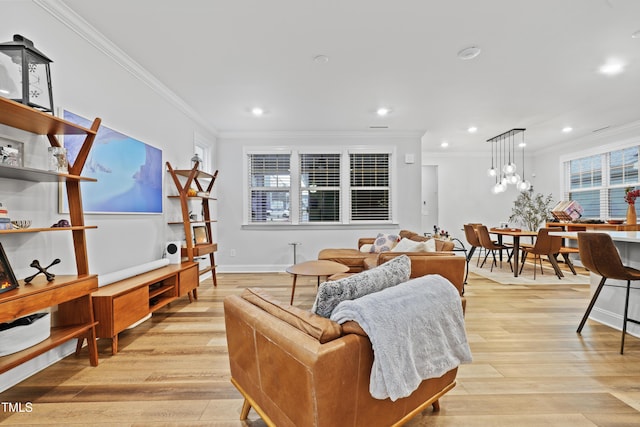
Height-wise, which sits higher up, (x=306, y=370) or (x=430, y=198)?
(x=430, y=198)

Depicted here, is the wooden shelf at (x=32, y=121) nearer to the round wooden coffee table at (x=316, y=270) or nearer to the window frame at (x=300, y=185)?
the round wooden coffee table at (x=316, y=270)

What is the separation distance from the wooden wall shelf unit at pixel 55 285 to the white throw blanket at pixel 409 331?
174 cm

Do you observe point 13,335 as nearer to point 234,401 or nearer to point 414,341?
point 234,401

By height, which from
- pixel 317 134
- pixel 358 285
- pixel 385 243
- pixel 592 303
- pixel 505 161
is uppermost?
pixel 317 134

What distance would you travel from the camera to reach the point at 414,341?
1231mm

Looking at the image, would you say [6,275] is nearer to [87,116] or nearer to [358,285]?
[87,116]

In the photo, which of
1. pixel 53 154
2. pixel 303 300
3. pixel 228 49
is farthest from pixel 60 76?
pixel 303 300

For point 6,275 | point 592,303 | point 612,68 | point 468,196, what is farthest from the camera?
point 468,196

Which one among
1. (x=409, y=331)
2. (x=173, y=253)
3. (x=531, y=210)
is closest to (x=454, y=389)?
(x=409, y=331)

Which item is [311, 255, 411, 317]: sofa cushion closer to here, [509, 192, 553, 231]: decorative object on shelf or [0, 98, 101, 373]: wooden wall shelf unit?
[0, 98, 101, 373]: wooden wall shelf unit

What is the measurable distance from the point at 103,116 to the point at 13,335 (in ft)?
6.13

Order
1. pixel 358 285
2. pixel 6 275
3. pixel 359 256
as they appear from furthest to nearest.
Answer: pixel 359 256, pixel 6 275, pixel 358 285

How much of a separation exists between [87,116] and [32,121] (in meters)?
0.81

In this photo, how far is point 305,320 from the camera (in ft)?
3.76
